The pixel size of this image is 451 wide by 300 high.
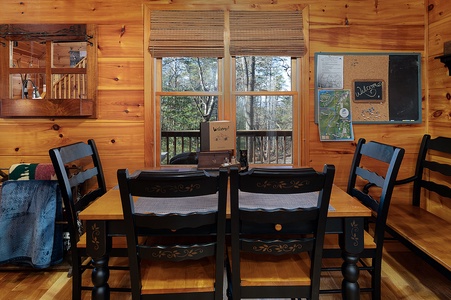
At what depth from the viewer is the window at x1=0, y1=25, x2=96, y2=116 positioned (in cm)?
281

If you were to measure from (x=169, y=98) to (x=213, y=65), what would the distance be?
18.7 inches

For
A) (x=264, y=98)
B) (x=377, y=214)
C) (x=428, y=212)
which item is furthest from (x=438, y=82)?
(x=377, y=214)

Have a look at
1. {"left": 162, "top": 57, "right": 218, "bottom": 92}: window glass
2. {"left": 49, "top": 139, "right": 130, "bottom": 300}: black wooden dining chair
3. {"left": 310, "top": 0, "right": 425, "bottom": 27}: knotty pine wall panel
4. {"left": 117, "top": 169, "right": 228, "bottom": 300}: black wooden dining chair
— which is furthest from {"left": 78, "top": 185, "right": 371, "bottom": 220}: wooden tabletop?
{"left": 310, "top": 0, "right": 425, "bottom": 27}: knotty pine wall panel

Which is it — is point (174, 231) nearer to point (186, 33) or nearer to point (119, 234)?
point (119, 234)

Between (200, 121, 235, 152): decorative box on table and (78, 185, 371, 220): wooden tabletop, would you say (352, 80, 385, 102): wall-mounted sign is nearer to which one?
(200, 121, 235, 152): decorative box on table

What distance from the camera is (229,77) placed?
2891 mm

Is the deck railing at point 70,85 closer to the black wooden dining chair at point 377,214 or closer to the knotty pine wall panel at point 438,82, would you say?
the black wooden dining chair at point 377,214

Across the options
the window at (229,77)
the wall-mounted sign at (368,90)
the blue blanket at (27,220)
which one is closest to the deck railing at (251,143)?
the window at (229,77)

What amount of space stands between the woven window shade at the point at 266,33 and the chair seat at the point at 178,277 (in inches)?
70.6

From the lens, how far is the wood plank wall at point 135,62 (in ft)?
9.34

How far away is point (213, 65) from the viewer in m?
2.97

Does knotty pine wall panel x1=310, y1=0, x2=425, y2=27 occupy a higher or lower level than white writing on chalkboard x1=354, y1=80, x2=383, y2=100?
higher

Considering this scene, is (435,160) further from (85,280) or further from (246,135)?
(85,280)

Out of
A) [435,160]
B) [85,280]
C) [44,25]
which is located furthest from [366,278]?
[44,25]
